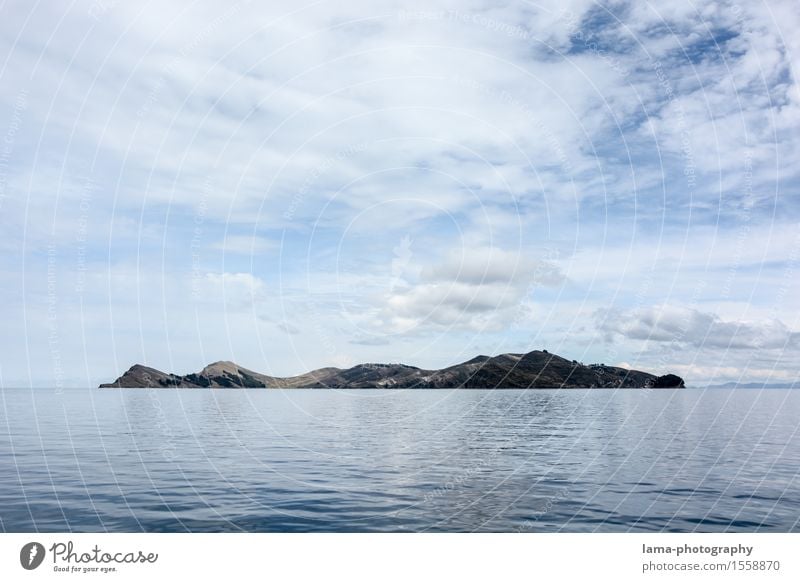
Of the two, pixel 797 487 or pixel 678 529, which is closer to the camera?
pixel 678 529

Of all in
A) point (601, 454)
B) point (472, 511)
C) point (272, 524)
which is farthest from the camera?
point (601, 454)

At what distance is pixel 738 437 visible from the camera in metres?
82.8

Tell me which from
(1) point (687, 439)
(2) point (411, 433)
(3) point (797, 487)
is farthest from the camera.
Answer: (2) point (411, 433)

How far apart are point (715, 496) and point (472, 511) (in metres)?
18.5

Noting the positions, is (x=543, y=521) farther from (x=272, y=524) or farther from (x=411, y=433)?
(x=411, y=433)

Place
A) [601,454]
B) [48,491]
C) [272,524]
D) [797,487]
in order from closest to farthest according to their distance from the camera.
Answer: [272,524] < [48,491] < [797,487] < [601,454]

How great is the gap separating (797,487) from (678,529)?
19.5 meters

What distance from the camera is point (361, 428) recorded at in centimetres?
9369

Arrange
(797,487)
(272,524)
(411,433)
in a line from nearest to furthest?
(272,524)
(797,487)
(411,433)

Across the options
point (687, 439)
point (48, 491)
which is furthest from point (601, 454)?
point (48, 491)

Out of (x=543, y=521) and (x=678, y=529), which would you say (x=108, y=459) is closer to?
(x=543, y=521)

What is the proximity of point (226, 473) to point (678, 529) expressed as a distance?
110 feet
